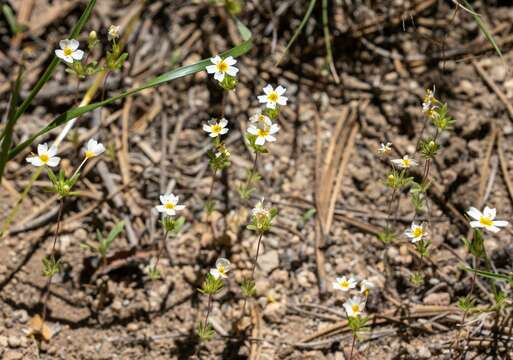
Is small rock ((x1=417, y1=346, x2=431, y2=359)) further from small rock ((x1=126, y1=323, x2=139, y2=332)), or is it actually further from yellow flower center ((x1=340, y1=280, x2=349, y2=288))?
small rock ((x1=126, y1=323, x2=139, y2=332))

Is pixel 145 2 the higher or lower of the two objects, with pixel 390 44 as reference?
higher

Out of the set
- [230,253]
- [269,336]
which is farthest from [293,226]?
[269,336]

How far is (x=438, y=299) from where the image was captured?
132 inches

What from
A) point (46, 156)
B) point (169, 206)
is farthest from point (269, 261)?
point (46, 156)

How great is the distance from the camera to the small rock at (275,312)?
3385 millimetres

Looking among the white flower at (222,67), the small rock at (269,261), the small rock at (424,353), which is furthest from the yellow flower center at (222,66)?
the small rock at (424,353)

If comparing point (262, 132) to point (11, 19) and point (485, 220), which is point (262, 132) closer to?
point (485, 220)

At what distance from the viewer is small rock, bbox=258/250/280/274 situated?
357cm

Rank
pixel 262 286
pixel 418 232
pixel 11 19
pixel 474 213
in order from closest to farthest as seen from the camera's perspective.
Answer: pixel 474 213, pixel 418 232, pixel 262 286, pixel 11 19

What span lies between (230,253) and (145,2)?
1977mm

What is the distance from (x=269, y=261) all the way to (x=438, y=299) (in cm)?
93

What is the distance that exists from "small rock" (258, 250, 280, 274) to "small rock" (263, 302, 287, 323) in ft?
0.71

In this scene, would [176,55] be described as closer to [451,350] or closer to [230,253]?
[230,253]

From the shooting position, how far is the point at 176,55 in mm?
4223
